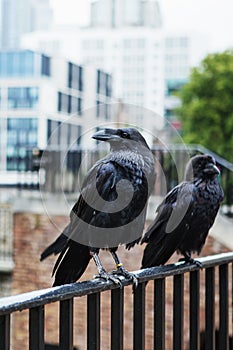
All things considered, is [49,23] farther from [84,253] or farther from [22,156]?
[84,253]

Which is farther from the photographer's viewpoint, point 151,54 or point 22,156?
point 151,54

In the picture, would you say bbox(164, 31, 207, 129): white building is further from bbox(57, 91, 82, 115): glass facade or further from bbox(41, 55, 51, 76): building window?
bbox(41, 55, 51, 76): building window

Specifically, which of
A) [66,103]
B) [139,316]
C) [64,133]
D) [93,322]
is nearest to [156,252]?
[139,316]

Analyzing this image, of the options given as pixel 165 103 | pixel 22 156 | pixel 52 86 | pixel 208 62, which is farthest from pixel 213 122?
pixel 165 103

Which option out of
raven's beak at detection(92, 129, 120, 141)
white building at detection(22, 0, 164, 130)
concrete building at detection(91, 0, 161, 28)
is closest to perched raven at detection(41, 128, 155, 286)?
raven's beak at detection(92, 129, 120, 141)

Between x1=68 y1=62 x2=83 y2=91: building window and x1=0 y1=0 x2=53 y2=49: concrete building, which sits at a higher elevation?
x1=0 y1=0 x2=53 y2=49: concrete building

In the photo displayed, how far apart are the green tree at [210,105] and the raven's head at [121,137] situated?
13.8m

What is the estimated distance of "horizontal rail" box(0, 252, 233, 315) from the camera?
93cm

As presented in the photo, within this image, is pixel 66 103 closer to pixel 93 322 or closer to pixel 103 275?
pixel 103 275

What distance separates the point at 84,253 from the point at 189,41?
62.7 m

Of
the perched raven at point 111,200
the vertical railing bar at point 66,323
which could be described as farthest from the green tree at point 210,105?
the vertical railing bar at point 66,323

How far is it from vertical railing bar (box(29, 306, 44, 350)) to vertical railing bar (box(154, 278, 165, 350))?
399mm

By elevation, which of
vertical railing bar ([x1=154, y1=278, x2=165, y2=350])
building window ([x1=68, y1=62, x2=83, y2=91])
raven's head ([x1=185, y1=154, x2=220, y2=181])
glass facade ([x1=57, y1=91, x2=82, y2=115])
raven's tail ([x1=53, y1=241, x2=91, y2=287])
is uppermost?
building window ([x1=68, y1=62, x2=83, y2=91])

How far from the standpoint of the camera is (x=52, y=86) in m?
35.4
